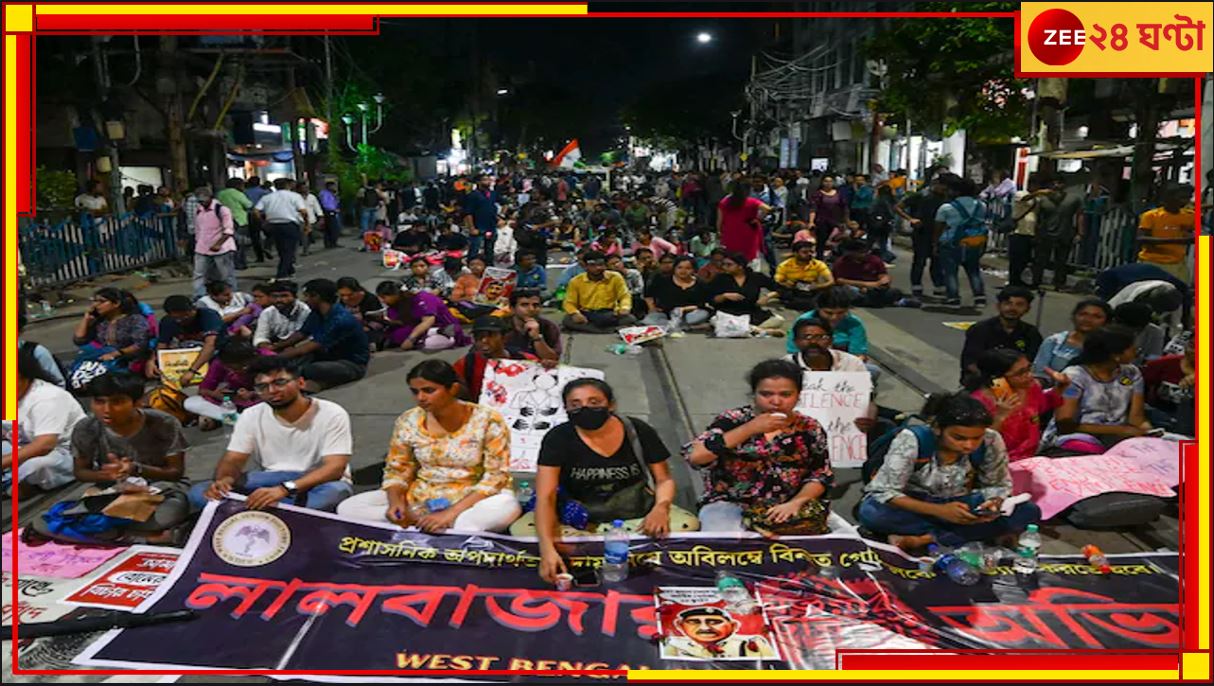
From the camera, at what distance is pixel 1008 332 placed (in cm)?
654

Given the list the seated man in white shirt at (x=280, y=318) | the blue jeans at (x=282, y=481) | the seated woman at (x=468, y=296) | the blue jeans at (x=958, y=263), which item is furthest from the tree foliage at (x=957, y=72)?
the blue jeans at (x=282, y=481)

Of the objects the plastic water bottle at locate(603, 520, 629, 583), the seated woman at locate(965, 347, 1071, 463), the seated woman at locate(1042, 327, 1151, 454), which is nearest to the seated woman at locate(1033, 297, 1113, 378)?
the seated woman at locate(1042, 327, 1151, 454)

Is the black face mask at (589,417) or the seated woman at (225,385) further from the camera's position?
the seated woman at (225,385)

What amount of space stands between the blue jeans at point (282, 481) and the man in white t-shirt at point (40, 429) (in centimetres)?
113

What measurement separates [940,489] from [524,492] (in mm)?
2443

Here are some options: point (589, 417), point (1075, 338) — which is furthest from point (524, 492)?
point (1075, 338)

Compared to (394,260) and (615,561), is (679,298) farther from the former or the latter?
(394,260)

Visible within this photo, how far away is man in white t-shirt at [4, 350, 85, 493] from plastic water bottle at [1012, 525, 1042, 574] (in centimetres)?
541

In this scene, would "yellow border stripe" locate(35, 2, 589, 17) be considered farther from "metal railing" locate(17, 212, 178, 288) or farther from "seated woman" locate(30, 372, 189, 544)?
"metal railing" locate(17, 212, 178, 288)

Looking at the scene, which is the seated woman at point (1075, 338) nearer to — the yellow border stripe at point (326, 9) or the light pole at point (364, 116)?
the yellow border stripe at point (326, 9)

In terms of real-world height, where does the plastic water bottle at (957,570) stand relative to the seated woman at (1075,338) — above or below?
below

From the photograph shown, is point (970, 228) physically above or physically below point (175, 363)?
above

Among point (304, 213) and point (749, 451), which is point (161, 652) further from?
point (304, 213)

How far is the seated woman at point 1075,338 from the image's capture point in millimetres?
5969
